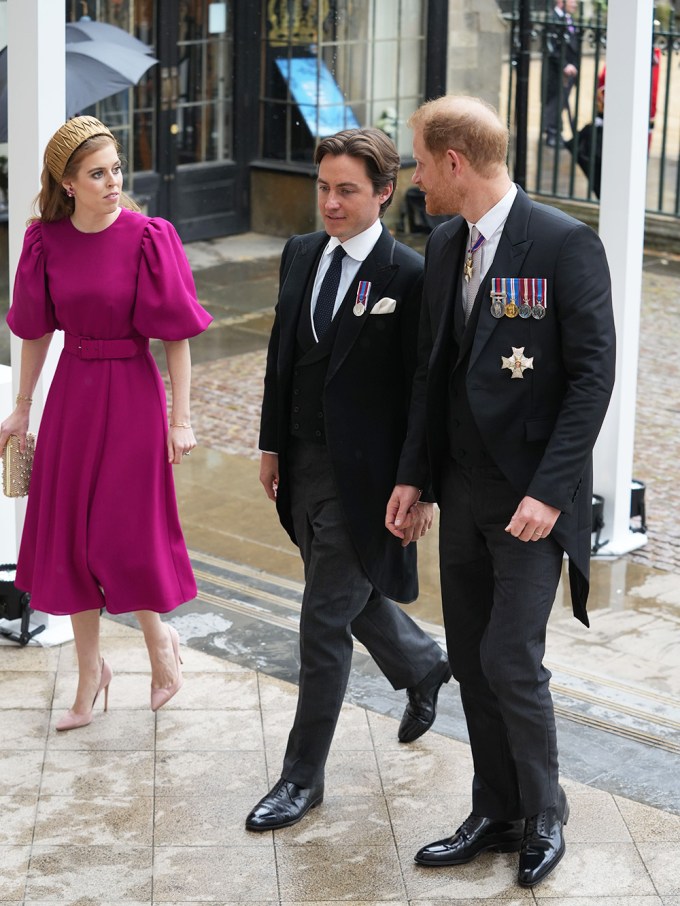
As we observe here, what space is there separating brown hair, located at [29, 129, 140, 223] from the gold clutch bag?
0.70 m

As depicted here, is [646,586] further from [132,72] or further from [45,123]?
[132,72]

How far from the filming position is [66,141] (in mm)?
4160

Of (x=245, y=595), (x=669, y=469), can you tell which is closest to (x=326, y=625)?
(x=245, y=595)

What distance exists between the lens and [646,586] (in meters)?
5.99

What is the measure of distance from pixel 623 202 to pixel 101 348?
92.8 inches

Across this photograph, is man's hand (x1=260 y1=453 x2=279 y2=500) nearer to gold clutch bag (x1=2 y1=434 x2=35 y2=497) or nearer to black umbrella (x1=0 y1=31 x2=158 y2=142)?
gold clutch bag (x1=2 y1=434 x2=35 y2=497)

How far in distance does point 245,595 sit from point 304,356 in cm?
196

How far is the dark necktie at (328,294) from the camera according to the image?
3941 millimetres

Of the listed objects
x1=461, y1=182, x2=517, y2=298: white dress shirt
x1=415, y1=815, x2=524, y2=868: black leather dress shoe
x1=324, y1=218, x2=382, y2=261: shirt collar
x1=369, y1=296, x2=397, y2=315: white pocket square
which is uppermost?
x1=461, y1=182, x2=517, y2=298: white dress shirt

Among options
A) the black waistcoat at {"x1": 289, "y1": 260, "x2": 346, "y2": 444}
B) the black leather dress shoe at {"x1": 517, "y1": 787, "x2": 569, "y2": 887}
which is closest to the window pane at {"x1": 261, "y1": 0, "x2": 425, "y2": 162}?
the black waistcoat at {"x1": 289, "y1": 260, "x2": 346, "y2": 444}

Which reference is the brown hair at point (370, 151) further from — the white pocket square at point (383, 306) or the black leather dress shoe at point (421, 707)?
the black leather dress shoe at point (421, 707)

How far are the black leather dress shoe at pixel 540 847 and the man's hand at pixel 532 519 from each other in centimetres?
77

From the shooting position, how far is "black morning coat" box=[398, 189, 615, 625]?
11.2ft

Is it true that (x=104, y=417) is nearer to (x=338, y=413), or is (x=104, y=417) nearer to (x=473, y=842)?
(x=338, y=413)
